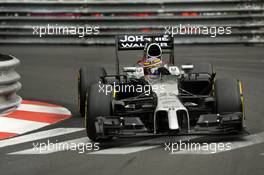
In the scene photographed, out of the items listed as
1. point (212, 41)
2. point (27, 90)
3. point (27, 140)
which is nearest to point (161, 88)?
point (27, 140)

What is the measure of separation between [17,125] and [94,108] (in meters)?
1.65

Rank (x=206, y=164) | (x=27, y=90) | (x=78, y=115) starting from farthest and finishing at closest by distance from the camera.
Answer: (x=27, y=90) < (x=78, y=115) < (x=206, y=164)

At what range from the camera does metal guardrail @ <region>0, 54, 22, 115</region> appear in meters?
11.2

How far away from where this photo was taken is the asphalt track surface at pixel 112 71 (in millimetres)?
7875

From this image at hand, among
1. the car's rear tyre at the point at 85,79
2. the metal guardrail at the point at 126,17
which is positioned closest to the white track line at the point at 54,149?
the car's rear tyre at the point at 85,79

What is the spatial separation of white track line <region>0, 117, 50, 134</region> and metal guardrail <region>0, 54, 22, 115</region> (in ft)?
1.20

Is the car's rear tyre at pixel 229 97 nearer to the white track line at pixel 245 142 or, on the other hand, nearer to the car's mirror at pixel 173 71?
the white track line at pixel 245 142

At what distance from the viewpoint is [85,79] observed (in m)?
11.4

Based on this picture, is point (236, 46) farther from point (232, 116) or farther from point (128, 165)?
point (128, 165)

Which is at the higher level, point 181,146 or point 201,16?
point 201,16

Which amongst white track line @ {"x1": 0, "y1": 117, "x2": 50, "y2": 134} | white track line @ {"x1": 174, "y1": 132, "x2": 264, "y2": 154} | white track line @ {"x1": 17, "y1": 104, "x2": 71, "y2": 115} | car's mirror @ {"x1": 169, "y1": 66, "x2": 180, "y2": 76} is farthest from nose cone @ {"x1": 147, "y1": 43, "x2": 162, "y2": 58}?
white track line @ {"x1": 174, "y1": 132, "x2": 264, "y2": 154}

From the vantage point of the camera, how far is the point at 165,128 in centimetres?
924

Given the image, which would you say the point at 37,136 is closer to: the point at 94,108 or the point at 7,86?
the point at 94,108

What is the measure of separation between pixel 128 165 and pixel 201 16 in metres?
14.3
